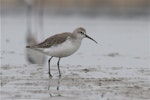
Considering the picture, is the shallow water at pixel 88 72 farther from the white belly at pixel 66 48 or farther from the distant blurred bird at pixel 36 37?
the white belly at pixel 66 48

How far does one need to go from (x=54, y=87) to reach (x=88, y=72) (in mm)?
2044

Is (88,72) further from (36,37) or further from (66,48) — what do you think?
(36,37)

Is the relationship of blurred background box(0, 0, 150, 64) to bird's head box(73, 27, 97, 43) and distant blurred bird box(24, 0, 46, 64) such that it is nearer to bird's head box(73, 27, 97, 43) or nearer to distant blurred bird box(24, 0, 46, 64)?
distant blurred bird box(24, 0, 46, 64)

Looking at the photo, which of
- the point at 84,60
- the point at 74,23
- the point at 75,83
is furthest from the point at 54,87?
the point at 74,23

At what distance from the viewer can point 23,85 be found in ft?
33.5

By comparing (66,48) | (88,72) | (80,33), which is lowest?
(88,72)

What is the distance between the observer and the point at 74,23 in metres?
26.0

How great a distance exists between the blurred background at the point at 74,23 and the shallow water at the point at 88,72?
3cm

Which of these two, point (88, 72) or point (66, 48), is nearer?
point (66, 48)

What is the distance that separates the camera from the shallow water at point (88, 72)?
9470 millimetres

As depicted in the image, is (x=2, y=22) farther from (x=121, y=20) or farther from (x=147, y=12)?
(x=147, y=12)

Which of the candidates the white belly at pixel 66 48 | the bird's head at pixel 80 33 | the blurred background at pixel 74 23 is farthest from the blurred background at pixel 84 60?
the bird's head at pixel 80 33

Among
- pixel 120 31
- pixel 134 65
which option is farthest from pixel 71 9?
pixel 134 65

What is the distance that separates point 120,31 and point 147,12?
8913 mm
